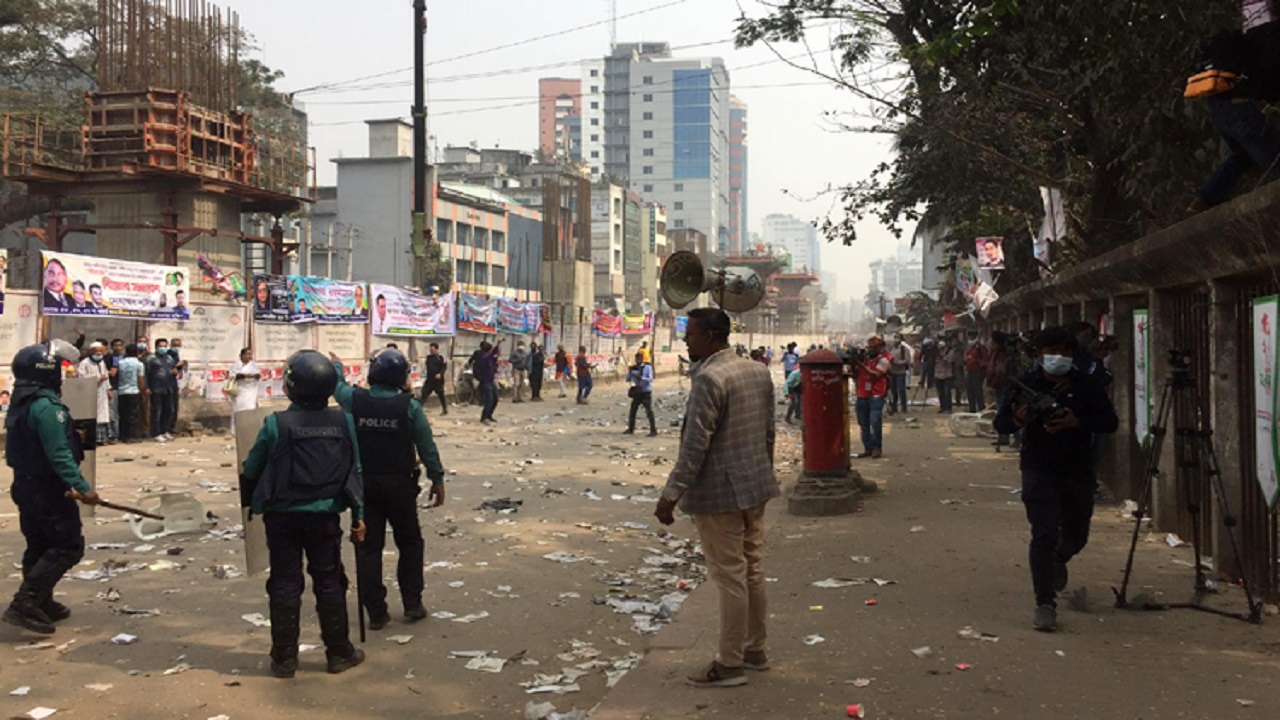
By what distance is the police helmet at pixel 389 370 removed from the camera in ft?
20.7

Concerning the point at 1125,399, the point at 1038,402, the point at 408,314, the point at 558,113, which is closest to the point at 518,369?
the point at 408,314

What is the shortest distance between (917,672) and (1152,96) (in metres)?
6.15

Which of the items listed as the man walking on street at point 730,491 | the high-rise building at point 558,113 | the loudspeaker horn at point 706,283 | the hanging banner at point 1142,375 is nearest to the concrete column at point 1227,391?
the hanging banner at point 1142,375

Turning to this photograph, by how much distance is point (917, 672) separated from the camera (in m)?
4.93

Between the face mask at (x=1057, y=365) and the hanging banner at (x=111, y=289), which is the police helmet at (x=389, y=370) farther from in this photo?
the hanging banner at (x=111, y=289)

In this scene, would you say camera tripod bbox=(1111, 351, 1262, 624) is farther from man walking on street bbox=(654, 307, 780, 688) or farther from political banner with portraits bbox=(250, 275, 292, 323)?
Result: political banner with portraits bbox=(250, 275, 292, 323)

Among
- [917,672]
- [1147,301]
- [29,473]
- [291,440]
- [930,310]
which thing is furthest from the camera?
[930,310]

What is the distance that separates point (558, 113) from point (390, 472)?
7023 inches

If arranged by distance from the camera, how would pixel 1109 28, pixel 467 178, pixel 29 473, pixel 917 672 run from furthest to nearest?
pixel 467 178
pixel 1109 28
pixel 29 473
pixel 917 672

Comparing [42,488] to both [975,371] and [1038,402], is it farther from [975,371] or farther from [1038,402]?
[975,371]

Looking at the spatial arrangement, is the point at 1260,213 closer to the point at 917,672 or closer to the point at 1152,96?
the point at 917,672

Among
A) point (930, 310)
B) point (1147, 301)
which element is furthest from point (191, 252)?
point (930, 310)

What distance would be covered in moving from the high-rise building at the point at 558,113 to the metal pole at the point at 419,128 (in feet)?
490

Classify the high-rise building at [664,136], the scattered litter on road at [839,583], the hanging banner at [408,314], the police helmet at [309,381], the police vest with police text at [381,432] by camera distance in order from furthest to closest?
the high-rise building at [664,136] → the hanging banner at [408,314] → the scattered litter on road at [839,583] → the police vest with police text at [381,432] → the police helmet at [309,381]
